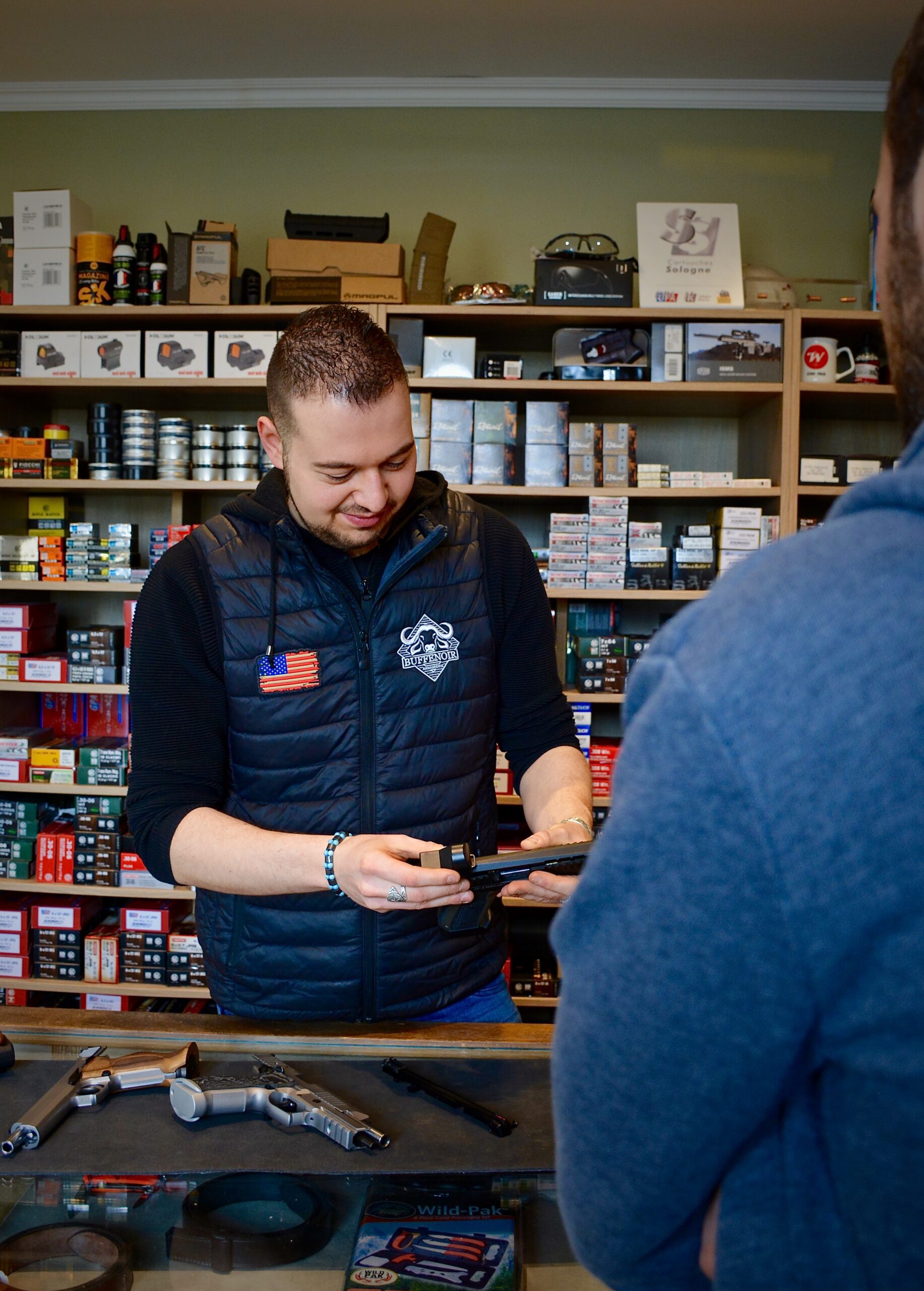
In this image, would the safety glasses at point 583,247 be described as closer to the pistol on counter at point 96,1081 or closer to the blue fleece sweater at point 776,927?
the pistol on counter at point 96,1081

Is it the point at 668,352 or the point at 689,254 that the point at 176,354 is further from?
the point at 689,254

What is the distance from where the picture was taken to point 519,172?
3709 millimetres

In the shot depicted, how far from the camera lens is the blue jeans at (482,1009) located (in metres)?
1.50

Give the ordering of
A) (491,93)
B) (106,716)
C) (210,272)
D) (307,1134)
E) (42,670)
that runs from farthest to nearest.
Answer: (491,93) → (106,716) → (42,670) → (210,272) → (307,1134)

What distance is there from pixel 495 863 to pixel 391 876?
0.42ft

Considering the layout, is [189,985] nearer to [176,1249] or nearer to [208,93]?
[176,1249]

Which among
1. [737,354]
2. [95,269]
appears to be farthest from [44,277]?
[737,354]

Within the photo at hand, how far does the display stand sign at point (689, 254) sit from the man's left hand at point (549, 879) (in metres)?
2.30

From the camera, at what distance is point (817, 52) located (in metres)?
3.42

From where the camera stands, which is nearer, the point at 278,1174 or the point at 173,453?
the point at 278,1174

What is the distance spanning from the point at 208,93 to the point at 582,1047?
4066mm

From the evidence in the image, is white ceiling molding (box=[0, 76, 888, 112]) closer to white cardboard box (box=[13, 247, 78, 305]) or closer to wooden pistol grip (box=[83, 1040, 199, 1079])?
white cardboard box (box=[13, 247, 78, 305])

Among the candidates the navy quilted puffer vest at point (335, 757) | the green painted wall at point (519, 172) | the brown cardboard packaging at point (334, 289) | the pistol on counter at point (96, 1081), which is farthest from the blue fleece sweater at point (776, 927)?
the green painted wall at point (519, 172)

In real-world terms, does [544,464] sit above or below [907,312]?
above
